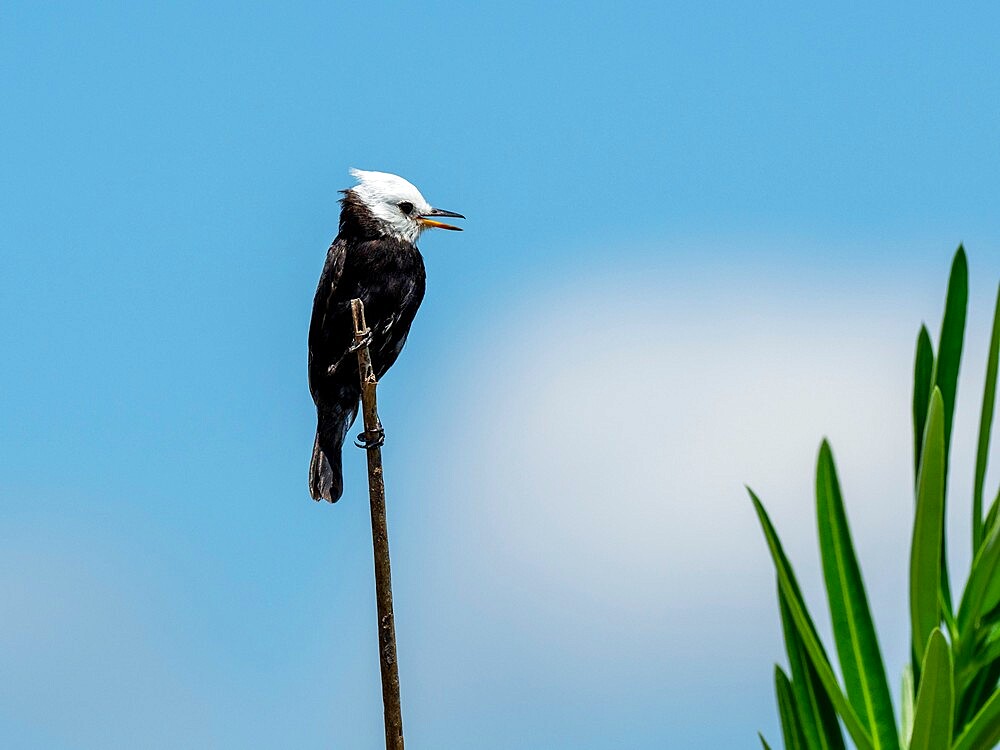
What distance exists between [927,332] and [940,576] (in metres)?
0.36

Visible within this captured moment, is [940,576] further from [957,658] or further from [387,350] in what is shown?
[387,350]

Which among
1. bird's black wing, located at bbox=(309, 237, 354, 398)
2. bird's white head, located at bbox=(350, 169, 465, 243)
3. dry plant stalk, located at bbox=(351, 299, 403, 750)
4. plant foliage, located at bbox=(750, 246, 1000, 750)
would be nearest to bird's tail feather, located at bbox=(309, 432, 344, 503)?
bird's black wing, located at bbox=(309, 237, 354, 398)

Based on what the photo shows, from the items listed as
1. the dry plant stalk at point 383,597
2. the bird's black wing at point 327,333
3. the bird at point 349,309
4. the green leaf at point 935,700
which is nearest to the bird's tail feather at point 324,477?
the bird at point 349,309

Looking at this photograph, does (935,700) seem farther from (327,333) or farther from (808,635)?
(327,333)

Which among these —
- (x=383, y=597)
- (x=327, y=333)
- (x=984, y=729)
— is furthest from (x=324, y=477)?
(x=984, y=729)

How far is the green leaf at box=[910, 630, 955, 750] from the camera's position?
134cm

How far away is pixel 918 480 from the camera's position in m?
1.40

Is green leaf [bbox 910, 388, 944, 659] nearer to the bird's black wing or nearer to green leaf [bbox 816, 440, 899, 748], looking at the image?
green leaf [bbox 816, 440, 899, 748]

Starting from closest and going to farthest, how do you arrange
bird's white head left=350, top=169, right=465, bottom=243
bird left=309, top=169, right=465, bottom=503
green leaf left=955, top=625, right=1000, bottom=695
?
green leaf left=955, top=625, right=1000, bottom=695 → bird left=309, top=169, right=465, bottom=503 → bird's white head left=350, top=169, right=465, bottom=243

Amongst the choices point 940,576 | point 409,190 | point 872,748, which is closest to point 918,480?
point 940,576

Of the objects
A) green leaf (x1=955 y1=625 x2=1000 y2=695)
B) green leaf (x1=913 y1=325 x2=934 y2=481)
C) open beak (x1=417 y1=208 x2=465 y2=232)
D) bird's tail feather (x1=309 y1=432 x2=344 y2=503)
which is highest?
open beak (x1=417 y1=208 x2=465 y2=232)

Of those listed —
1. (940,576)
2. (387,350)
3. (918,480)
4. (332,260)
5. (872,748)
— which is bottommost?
(872,748)

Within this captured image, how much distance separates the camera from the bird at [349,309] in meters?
5.80

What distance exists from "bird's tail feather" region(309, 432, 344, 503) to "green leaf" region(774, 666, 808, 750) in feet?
13.5
